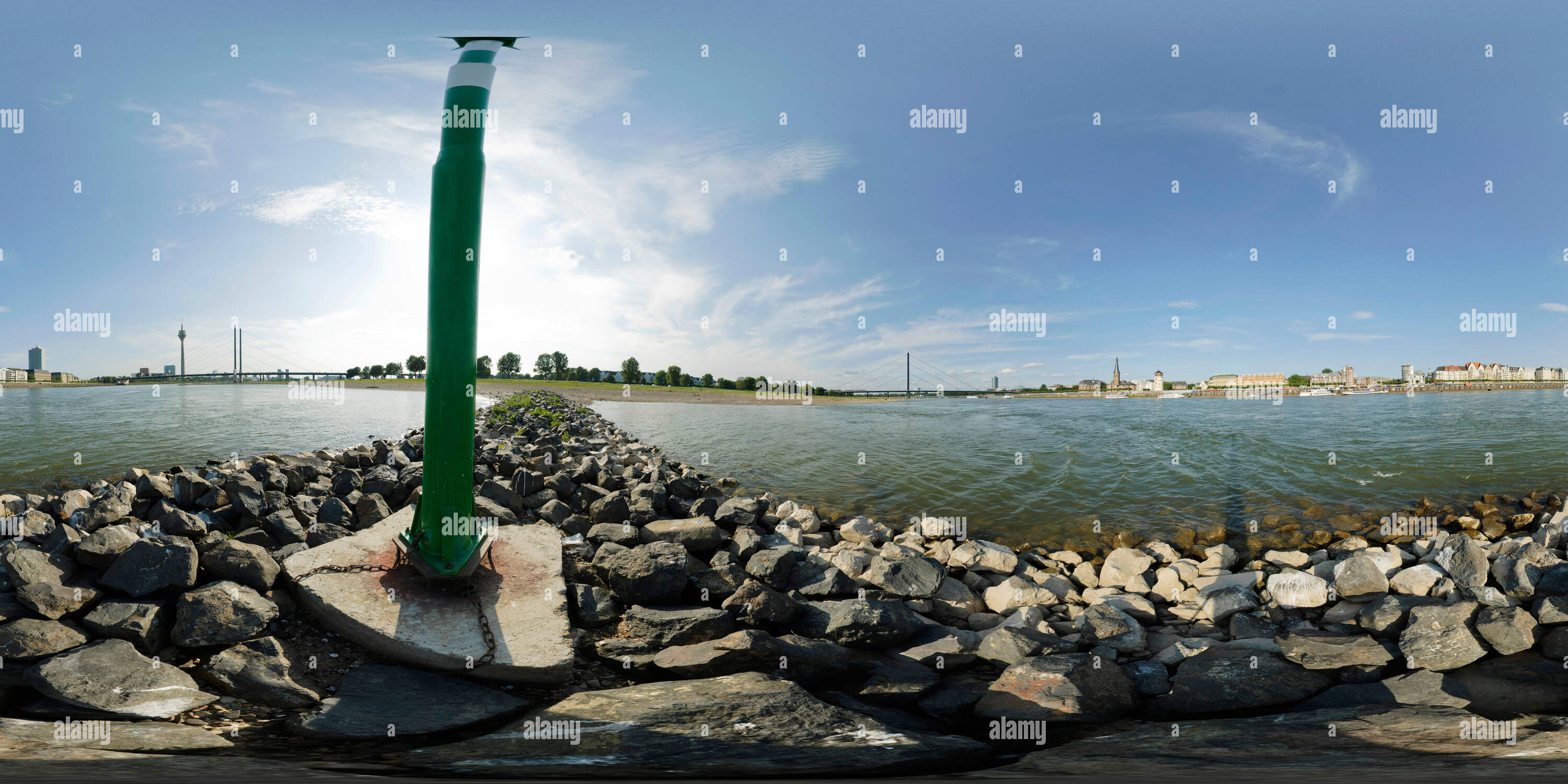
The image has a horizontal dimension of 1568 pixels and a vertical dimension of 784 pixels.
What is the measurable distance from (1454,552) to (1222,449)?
13.0 metres

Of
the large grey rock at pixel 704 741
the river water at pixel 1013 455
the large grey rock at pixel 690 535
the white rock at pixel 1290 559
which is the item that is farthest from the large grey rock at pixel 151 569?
the white rock at pixel 1290 559

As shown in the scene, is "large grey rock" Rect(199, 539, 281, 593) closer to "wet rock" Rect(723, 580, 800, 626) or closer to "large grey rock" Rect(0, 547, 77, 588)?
"large grey rock" Rect(0, 547, 77, 588)

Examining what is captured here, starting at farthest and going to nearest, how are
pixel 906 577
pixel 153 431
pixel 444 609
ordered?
pixel 153 431 < pixel 906 577 < pixel 444 609

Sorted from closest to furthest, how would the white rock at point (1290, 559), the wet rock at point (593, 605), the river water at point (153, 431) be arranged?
the wet rock at point (593, 605), the white rock at point (1290, 559), the river water at point (153, 431)

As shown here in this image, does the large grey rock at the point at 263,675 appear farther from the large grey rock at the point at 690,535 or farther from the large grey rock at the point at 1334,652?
the large grey rock at the point at 1334,652

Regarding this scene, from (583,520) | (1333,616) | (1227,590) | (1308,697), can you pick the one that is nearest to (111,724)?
(583,520)

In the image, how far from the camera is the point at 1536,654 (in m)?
4.21

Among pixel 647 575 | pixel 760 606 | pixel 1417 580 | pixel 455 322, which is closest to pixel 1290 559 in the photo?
pixel 1417 580

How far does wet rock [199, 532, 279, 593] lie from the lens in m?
4.05

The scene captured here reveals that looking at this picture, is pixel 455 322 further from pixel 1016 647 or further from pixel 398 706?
pixel 1016 647

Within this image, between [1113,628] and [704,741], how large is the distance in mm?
3350

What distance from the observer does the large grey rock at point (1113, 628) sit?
448 centimetres

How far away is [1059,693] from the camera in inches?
138

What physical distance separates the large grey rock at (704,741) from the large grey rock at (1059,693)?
1.56 ft
